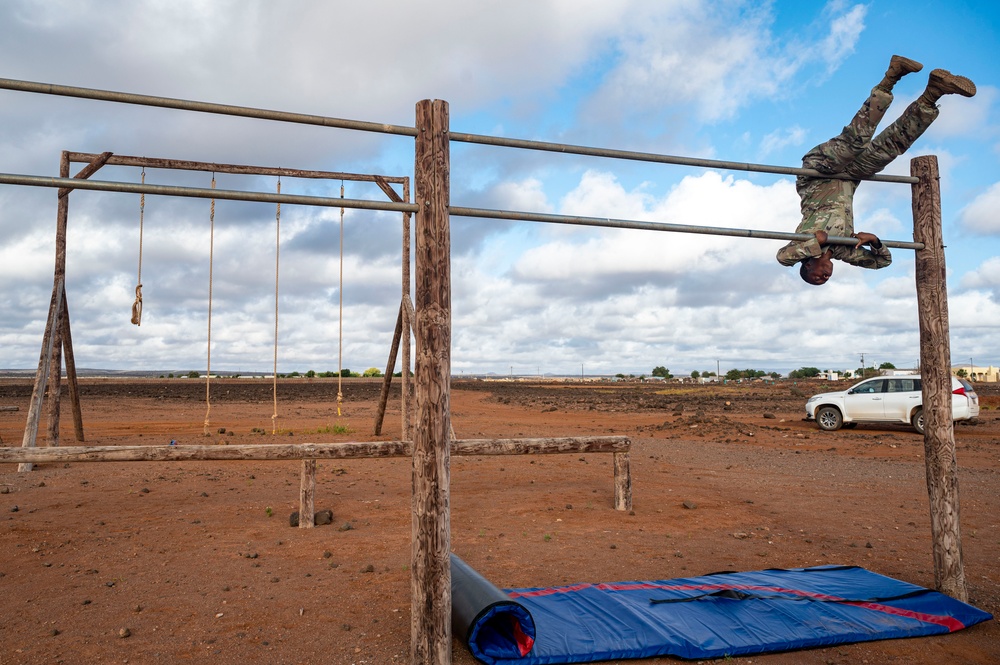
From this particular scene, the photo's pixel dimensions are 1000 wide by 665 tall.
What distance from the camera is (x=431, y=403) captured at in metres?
3.89

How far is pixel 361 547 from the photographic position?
6.32 metres

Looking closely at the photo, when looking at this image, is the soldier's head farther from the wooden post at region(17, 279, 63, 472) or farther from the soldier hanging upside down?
the wooden post at region(17, 279, 63, 472)

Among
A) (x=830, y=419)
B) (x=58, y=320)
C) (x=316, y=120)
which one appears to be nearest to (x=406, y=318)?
(x=58, y=320)

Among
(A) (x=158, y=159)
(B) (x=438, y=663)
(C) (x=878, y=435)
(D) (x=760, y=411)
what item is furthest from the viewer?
(D) (x=760, y=411)

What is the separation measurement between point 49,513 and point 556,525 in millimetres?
5387

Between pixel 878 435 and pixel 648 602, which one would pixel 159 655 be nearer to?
pixel 648 602

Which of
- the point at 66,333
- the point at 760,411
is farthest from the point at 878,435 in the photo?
the point at 66,333

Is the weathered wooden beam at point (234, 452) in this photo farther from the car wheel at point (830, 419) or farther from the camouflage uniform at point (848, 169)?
the car wheel at point (830, 419)

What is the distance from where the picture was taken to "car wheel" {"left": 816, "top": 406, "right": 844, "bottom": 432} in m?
18.4

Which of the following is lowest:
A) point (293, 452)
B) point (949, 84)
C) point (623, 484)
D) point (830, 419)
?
point (623, 484)

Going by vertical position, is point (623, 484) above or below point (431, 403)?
below

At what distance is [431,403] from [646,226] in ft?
6.46

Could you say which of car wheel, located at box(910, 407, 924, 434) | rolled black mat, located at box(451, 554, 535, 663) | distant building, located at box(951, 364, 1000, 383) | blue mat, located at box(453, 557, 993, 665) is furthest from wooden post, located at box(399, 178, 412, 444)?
distant building, located at box(951, 364, 1000, 383)

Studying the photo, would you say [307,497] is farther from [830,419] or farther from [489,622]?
[830,419]
